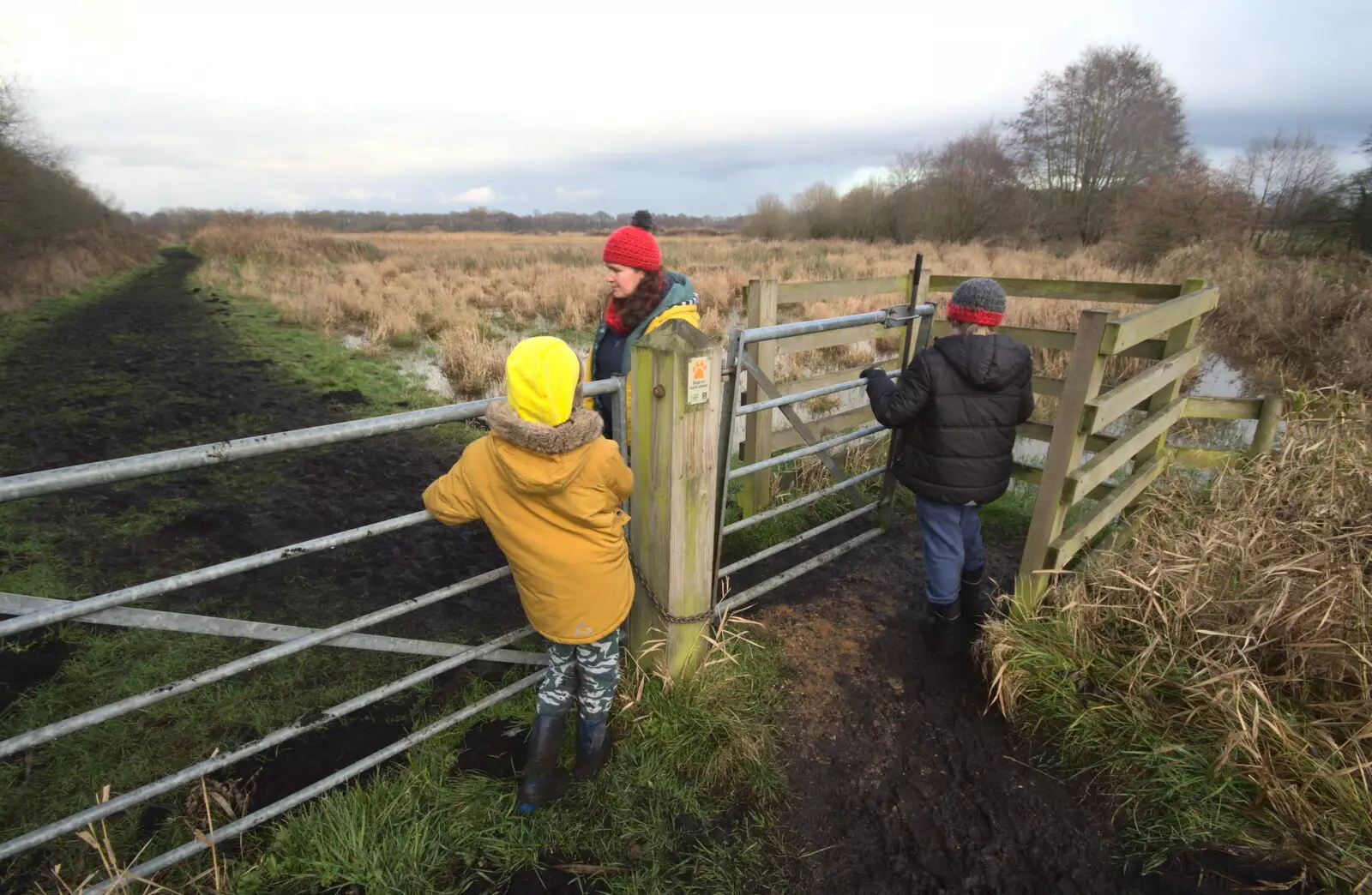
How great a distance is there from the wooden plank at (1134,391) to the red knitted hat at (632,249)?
2.15m

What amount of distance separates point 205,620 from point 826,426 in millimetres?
3741

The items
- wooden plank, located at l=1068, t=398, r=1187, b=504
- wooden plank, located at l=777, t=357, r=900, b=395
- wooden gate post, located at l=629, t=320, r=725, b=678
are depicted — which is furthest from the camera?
wooden plank, located at l=777, t=357, r=900, b=395

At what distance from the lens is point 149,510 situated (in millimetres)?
5043

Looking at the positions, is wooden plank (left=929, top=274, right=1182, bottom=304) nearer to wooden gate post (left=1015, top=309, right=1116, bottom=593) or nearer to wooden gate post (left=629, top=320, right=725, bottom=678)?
wooden gate post (left=1015, top=309, right=1116, bottom=593)

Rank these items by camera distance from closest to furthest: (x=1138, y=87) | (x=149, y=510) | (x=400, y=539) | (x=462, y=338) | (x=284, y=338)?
(x=400, y=539) → (x=149, y=510) → (x=462, y=338) → (x=284, y=338) → (x=1138, y=87)

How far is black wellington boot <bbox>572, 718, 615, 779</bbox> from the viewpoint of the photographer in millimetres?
2467

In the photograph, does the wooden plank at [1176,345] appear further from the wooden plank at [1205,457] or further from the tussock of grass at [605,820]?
the tussock of grass at [605,820]

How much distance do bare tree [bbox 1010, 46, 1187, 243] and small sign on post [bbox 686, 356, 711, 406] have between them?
35.0 m

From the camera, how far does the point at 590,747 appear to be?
2.47 meters

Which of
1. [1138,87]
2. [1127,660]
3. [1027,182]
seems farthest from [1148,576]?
[1138,87]

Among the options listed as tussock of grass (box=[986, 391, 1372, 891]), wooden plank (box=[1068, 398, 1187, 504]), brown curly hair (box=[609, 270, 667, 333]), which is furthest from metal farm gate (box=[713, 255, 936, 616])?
tussock of grass (box=[986, 391, 1372, 891])

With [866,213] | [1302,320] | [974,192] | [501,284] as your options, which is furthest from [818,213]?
[1302,320]

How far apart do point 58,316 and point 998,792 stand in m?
20.4

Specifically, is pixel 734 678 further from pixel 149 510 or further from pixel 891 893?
pixel 149 510
